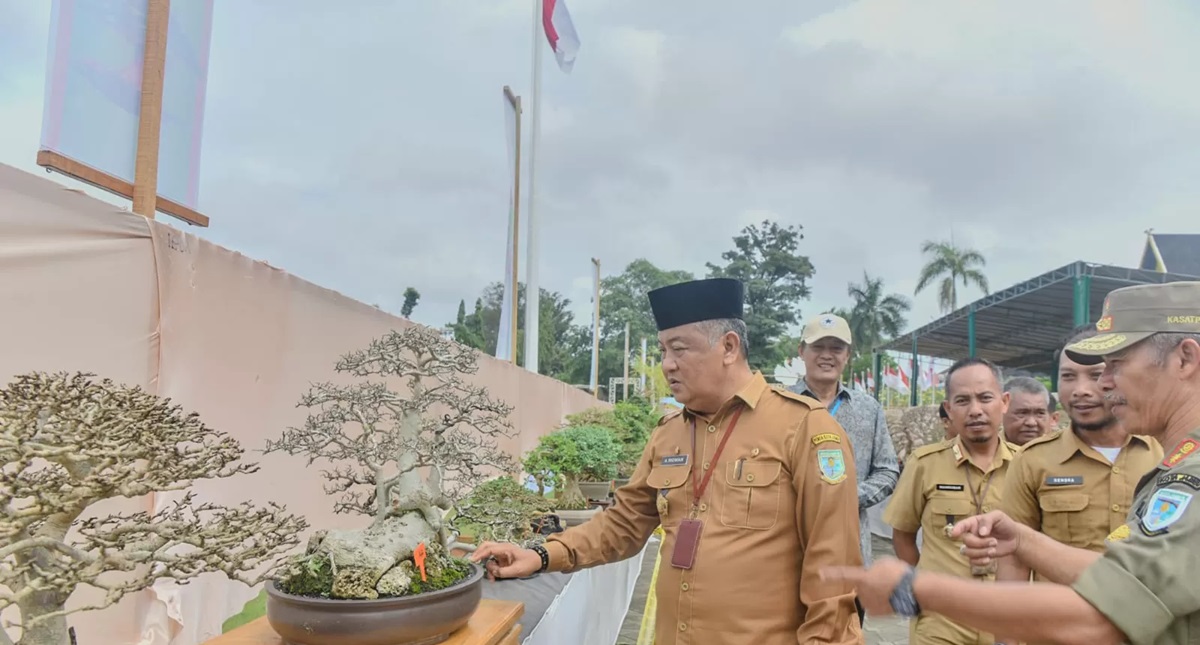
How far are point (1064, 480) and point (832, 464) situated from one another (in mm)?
1088

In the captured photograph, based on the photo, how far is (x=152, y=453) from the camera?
1175mm

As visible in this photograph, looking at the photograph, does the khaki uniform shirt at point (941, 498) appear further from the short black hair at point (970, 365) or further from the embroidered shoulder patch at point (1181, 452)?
the embroidered shoulder patch at point (1181, 452)

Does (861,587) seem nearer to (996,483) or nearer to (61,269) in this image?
(996,483)

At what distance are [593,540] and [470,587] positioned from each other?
21.9 inches

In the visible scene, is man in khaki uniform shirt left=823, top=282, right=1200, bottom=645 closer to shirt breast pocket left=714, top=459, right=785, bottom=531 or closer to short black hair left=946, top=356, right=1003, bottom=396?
shirt breast pocket left=714, top=459, right=785, bottom=531

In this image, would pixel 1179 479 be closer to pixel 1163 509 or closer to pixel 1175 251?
pixel 1163 509

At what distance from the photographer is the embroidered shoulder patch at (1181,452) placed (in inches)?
46.4

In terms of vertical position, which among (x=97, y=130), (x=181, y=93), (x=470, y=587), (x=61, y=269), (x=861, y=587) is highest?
(x=181, y=93)

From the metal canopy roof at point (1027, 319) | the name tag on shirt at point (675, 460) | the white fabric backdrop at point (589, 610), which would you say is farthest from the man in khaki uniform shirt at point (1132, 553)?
the metal canopy roof at point (1027, 319)

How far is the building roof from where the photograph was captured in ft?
62.6

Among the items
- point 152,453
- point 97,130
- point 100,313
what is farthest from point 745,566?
point 97,130

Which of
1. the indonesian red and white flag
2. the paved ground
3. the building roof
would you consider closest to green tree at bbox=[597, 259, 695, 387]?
the building roof

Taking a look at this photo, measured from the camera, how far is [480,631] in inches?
67.9

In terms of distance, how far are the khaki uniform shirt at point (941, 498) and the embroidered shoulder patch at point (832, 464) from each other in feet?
4.02
